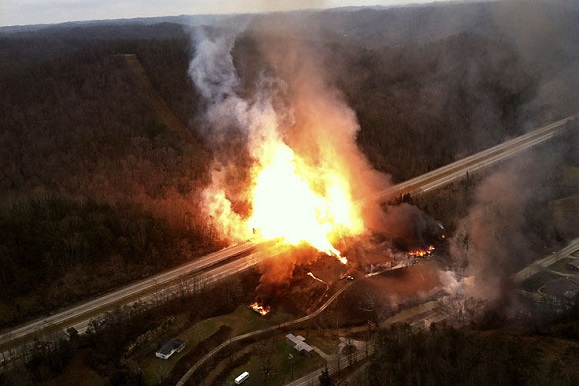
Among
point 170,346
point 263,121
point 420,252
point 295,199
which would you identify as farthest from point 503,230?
point 170,346

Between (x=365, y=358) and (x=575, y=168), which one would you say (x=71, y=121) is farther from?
(x=575, y=168)

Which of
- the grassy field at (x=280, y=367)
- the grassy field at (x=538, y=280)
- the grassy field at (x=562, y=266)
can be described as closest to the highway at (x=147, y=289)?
the grassy field at (x=280, y=367)

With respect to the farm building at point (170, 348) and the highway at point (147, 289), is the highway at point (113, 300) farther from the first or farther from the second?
the farm building at point (170, 348)

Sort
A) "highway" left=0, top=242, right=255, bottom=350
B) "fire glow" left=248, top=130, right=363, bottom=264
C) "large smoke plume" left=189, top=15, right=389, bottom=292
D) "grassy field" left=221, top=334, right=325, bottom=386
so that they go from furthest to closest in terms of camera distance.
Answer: "large smoke plume" left=189, top=15, right=389, bottom=292
"fire glow" left=248, top=130, right=363, bottom=264
"highway" left=0, top=242, right=255, bottom=350
"grassy field" left=221, top=334, right=325, bottom=386

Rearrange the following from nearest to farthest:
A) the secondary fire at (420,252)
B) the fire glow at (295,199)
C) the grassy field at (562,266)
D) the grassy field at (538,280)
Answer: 1. the grassy field at (538,280)
2. the grassy field at (562,266)
3. the secondary fire at (420,252)
4. the fire glow at (295,199)

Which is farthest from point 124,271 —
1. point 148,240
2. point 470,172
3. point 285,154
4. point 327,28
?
point 327,28

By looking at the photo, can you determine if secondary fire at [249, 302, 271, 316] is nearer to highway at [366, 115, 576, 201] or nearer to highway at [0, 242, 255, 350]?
highway at [0, 242, 255, 350]

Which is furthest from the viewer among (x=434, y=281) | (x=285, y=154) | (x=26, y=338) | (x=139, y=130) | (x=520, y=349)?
(x=139, y=130)

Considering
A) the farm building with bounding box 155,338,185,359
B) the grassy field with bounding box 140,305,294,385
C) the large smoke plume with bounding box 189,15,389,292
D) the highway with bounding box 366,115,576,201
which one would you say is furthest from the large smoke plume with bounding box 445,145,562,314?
the farm building with bounding box 155,338,185,359
